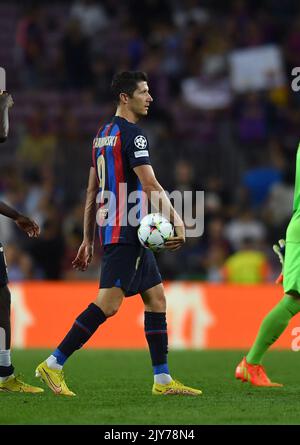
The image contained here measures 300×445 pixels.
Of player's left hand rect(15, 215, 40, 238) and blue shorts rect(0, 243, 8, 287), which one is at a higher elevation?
player's left hand rect(15, 215, 40, 238)

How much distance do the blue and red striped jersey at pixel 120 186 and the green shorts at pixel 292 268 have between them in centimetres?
114

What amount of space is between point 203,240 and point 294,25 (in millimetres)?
5303

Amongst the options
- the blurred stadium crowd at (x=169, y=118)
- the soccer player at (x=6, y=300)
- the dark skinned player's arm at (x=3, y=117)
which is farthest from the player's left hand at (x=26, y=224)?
the blurred stadium crowd at (x=169, y=118)

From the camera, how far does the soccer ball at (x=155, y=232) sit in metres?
7.82

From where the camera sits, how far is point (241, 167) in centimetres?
1712

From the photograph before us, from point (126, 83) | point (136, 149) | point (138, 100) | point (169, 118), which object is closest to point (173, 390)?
point (136, 149)

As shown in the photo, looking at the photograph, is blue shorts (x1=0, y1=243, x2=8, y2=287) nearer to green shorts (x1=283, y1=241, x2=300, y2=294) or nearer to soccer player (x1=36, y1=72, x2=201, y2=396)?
soccer player (x1=36, y1=72, x2=201, y2=396)

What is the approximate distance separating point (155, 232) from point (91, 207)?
73cm

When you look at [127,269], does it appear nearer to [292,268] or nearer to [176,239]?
[176,239]

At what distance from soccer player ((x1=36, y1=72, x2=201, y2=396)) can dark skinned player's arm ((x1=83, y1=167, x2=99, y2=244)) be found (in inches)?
0.7

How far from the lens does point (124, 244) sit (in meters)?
7.95

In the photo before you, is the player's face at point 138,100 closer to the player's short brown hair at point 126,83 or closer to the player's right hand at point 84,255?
the player's short brown hair at point 126,83

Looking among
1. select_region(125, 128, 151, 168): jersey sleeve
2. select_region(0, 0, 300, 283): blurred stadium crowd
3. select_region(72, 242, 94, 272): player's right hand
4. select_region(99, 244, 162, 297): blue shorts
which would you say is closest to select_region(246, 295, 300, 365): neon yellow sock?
select_region(99, 244, 162, 297): blue shorts

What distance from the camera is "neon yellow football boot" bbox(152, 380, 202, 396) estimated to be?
809 centimetres
